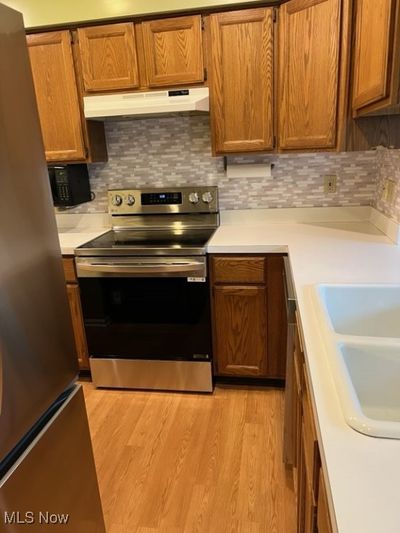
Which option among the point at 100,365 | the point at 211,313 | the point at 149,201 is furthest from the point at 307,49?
the point at 100,365

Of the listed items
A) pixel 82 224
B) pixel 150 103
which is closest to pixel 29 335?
pixel 150 103

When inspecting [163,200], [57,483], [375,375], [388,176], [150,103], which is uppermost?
[150,103]

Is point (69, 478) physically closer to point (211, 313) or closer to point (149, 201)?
point (211, 313)

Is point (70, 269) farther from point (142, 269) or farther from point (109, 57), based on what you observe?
point (109, 57)

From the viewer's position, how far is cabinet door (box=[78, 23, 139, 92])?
2168 millimetres

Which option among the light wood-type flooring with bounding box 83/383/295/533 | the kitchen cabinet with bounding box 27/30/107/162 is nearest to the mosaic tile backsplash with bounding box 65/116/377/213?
the kitchen cabinet with bounding box 27/30/107/162

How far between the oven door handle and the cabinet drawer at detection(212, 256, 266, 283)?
0.09 m

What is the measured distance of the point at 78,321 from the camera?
242 centimetres

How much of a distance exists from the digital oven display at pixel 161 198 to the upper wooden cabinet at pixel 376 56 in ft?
3.78

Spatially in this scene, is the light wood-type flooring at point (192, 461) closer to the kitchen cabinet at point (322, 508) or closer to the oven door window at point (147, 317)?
the oven door window at point (147, 317)

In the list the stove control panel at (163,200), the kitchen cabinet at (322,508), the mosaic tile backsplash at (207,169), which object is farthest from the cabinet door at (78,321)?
the kitchen cabinet at (322,508)

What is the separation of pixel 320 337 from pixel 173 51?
1.79 metres

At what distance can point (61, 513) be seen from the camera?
1.10 m

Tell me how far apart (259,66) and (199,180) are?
0.78 m
